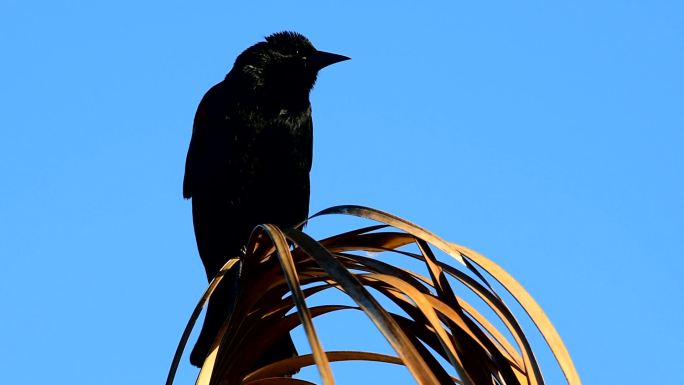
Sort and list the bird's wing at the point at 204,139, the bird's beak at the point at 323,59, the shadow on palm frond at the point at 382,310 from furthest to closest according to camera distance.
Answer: the bird's beak at the point at 323,59
the bird's wing at the point at 204,139
the shadow on palm frond at the point at 382,310

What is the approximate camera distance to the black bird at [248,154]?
13.5ft

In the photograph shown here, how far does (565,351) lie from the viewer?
151cm

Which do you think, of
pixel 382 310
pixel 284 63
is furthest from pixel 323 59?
pixel 382 310

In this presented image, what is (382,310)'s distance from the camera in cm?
130

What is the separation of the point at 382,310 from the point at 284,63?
334 centimetres

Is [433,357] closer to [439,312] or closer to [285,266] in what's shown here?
[439,312]

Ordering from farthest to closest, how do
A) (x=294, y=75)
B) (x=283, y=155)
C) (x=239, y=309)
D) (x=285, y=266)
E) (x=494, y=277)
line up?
(x=294, y=75) < (x=283, y=155) < (x=239, y=309) < (x=494, y=277) < (x=285, y=266)

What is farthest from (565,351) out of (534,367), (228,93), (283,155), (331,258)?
(228,93)

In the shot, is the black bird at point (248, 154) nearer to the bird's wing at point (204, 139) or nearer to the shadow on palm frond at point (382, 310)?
the bird's wing at point (204, 139)

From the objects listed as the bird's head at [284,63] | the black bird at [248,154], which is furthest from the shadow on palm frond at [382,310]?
the bird's head at [284,63]

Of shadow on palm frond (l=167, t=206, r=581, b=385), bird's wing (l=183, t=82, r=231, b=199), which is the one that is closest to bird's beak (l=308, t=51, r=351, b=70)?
bird's wing (l=183, t=82, r=231, b=199)

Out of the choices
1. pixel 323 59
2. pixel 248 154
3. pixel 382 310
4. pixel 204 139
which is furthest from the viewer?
pixel 323 59

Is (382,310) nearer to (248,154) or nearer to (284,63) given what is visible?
(248,154)

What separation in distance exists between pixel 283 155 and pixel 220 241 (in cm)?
49
